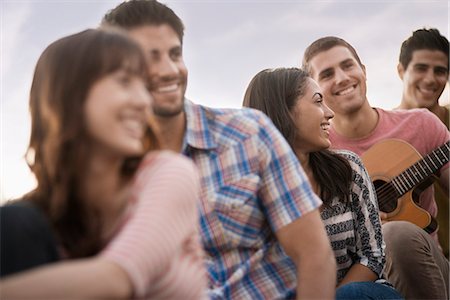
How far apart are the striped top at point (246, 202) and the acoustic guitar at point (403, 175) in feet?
4.82

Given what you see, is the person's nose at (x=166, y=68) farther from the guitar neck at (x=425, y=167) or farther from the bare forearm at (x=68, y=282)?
the guitar neck at (x=425, y=167)

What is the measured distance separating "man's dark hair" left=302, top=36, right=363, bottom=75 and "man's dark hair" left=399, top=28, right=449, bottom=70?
398 mm

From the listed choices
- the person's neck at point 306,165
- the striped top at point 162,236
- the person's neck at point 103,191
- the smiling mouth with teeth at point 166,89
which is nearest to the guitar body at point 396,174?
the person's neck at point 306,165

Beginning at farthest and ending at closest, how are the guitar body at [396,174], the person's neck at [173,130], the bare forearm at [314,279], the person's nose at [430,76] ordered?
the person's nose at [430,76]
the guitar body at [396,174]
the person's neck at [173,130]
the bare forearm at [314,279]

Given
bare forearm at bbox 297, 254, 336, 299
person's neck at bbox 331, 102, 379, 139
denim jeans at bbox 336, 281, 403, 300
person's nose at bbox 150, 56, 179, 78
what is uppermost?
person's nose at bbox 150, 56, 179, 78

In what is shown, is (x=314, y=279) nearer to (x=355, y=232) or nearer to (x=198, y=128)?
(x=198, y=128)

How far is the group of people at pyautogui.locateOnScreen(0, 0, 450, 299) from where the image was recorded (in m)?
1.13

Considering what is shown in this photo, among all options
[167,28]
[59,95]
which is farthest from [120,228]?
[167,28]

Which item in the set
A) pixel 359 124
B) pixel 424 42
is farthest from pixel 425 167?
pixel 424 42

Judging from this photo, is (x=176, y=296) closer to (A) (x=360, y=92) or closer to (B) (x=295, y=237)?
(B) (x=295, y=237)

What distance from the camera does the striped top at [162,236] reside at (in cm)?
110

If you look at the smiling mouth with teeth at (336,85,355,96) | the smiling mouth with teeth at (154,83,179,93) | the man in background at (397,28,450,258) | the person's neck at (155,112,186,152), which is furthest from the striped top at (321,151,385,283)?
the man in background at (397,28,450,258)

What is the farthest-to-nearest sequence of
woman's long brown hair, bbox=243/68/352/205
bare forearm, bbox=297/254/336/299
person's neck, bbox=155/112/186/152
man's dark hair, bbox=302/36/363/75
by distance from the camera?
man's dark hair, bbox=302/36/363/75 → woman's long brown hair, bbox=243/68/352/205 → person's neck, bbox=155/112/186/152 → bare forearm, bbox=297/254/336/299

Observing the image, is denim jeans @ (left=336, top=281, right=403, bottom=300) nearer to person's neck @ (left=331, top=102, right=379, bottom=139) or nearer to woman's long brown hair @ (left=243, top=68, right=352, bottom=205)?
woman's long brown hair @ (left=243, top=68, right=352, bottom=205)
